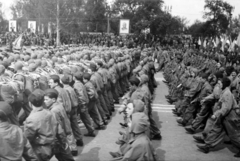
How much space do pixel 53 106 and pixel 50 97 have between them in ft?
0.62

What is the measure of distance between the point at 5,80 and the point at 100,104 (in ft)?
9.99

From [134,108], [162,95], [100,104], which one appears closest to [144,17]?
[162,95]

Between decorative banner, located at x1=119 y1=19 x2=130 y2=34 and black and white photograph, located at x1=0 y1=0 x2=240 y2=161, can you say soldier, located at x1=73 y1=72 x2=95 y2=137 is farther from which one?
decorative banner, located at x1=119 y1=19 x2=130 y2=34

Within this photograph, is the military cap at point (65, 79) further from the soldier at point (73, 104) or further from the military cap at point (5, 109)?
the military cap at point (5, 109)

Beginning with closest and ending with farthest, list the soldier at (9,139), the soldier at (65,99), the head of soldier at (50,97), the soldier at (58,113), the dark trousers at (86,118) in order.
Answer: the soldier at (9,139) < the soldier at (58,113) < the head of soldier at (50,97) < the soldier at (65,99) < the dark trousers at (86,118)

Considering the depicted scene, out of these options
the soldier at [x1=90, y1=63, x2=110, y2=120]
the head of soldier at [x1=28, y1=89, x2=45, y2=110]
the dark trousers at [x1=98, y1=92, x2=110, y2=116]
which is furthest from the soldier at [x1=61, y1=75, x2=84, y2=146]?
the dark trousers at [x1=98, y1=92, x2=110, y2=116]

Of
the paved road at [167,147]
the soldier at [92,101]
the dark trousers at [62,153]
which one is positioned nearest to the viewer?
the dark trousers at [62,153]

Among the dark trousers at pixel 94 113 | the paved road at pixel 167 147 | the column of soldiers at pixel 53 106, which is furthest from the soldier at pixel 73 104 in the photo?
the dark trousers at pixel 94 113

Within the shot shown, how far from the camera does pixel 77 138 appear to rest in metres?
8.07

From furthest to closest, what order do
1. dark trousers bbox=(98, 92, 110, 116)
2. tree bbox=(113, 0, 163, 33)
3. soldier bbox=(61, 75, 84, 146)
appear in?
1. tree bbox=(113, 0, 163, 33)
2. dark trousers bbox=(98, 92, 110, 116)
3. soldier bbox=(61, 75, 84, 146)

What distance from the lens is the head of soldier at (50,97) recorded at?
6371 mm

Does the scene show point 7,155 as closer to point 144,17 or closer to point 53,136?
point 53,136

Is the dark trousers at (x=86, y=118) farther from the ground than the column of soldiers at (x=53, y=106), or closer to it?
closer to it

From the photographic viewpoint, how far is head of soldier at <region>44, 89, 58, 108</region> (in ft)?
20.9
